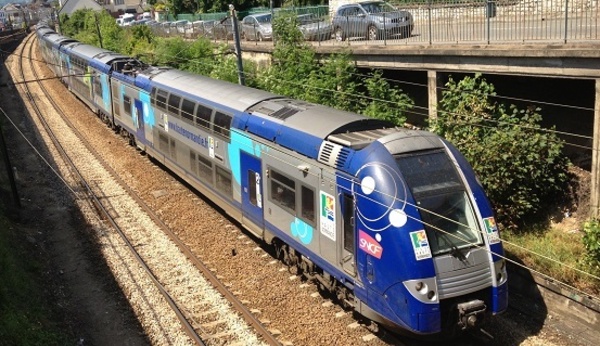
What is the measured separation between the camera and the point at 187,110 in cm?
1611

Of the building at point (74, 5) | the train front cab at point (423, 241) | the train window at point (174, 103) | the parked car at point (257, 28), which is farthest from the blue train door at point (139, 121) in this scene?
the building at point (74, 5)

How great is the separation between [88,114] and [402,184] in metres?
25.7

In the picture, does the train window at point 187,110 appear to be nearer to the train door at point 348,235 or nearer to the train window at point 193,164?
the train window at point 193,164

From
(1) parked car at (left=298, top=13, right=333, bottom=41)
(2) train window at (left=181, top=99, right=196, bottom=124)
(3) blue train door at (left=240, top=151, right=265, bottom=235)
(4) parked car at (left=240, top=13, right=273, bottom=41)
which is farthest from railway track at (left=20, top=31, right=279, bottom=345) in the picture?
(4) parked car at (left=240, top=13, right=273, bottom=41)

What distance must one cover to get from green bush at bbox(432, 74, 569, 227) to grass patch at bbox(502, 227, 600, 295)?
0.56 m

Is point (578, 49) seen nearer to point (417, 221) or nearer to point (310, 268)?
point (417, 221)

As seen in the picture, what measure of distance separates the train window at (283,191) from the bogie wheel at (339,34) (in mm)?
11941

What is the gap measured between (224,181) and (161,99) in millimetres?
5033

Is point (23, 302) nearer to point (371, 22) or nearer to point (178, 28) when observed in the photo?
point (371, 22)

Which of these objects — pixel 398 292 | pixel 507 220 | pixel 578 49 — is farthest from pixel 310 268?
pixel 578 49

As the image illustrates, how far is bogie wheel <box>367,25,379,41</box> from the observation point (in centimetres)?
2041

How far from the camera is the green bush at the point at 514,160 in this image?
12594 millimetres

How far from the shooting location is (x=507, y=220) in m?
13.2

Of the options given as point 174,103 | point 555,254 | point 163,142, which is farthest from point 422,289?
point 163,142
